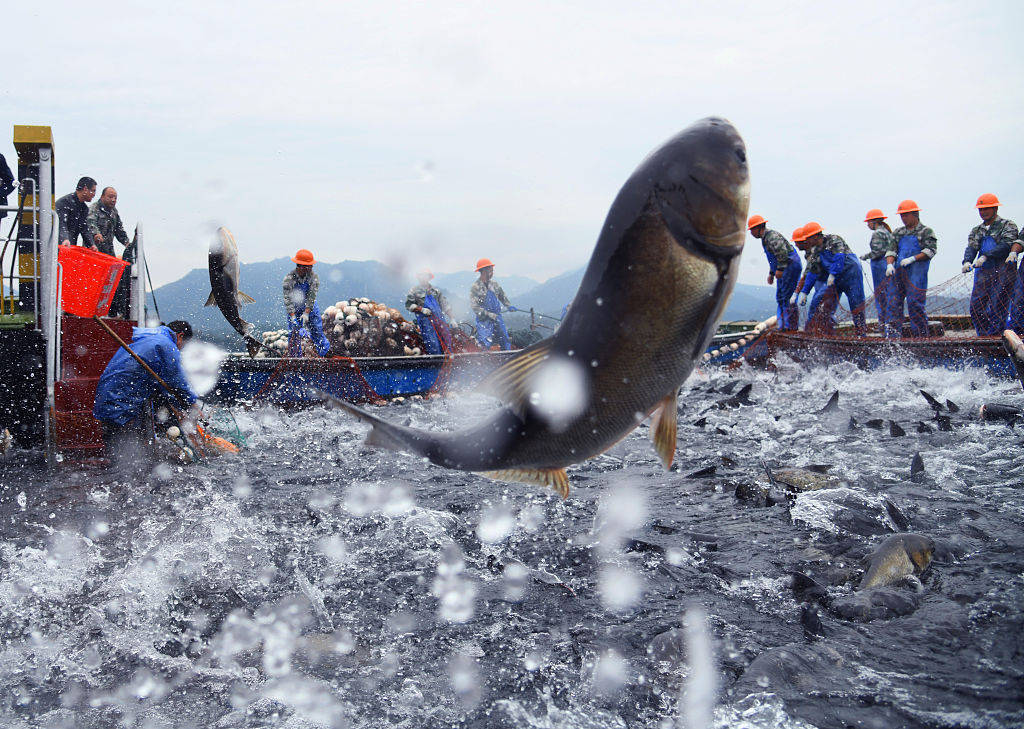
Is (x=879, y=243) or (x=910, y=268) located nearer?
(x=910, y=268)

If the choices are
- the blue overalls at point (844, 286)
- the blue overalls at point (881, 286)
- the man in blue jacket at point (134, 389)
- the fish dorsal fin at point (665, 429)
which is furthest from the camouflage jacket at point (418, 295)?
the fish dorsal fin at point (665, 429)

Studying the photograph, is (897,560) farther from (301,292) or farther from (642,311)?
(301,292)

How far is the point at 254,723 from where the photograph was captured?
10.1ft

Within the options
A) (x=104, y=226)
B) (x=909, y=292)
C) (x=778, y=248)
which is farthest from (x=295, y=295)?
(x=909, y=292)

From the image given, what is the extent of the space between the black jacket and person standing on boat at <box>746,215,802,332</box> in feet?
40.8

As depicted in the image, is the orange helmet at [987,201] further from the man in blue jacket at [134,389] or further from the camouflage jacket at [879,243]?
the man in blue jacket at [134,389]

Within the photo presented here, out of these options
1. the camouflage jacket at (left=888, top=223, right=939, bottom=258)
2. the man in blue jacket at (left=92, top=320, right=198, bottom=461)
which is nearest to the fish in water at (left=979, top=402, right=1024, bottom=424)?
the camouflage jacket at (left=888, top=223, right=939, bottom=258)

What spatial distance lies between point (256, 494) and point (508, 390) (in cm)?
522

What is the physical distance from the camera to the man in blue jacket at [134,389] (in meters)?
7.18

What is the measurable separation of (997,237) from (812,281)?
10.4 ft

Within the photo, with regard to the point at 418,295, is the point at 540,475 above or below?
below

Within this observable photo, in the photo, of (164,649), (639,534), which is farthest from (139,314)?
(639,534)

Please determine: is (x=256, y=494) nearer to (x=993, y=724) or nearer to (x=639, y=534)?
→ (x=639, y=534)

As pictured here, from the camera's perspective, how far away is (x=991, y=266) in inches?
486
